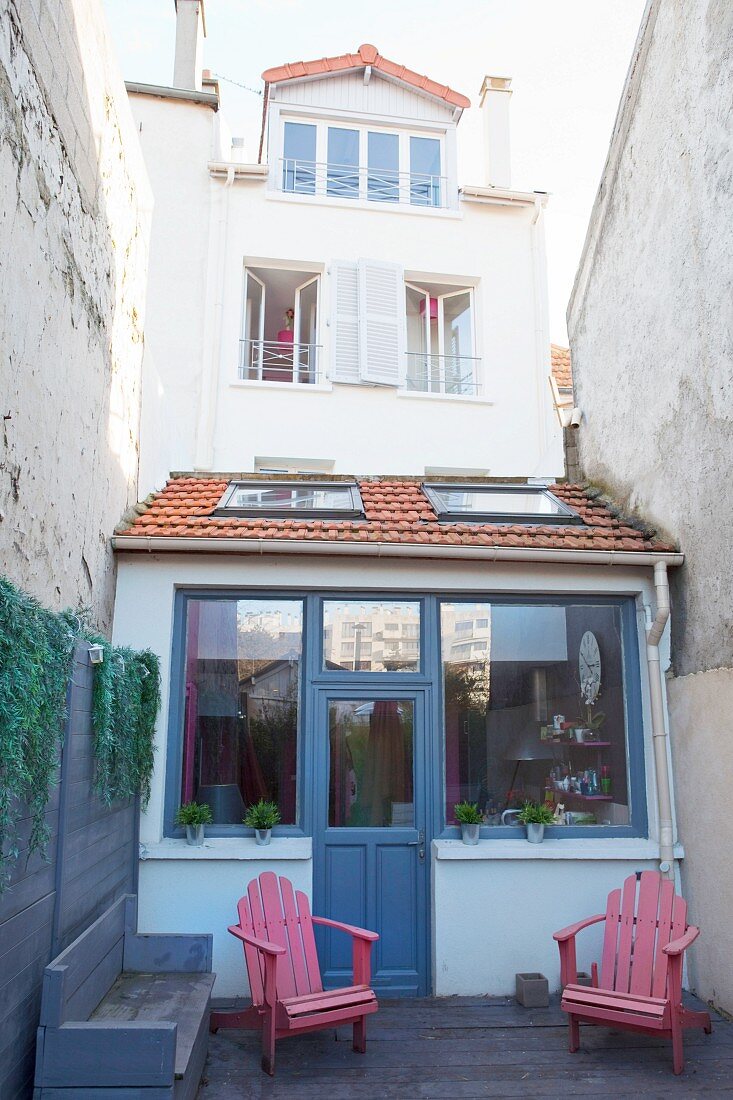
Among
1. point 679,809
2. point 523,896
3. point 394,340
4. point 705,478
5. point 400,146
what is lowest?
point 523,896

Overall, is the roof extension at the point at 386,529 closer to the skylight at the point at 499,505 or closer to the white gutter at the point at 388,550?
the white gutter at the point at 388,550

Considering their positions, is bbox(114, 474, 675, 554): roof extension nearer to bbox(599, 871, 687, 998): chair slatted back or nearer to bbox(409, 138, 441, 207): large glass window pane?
bbox(599, 871, 687, 998): chair slatted back

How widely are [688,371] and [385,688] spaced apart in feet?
10.4

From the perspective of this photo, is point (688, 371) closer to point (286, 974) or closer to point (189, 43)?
point (286, 974)

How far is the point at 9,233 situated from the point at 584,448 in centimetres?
615

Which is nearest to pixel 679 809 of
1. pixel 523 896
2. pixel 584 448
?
pixel 523 896

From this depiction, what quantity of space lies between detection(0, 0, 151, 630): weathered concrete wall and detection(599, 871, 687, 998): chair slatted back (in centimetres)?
381

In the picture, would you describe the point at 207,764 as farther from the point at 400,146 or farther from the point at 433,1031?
the point at 400,146

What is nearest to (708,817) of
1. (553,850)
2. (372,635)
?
(553,850)

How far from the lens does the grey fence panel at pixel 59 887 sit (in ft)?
11.4

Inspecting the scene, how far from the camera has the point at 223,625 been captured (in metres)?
6.50

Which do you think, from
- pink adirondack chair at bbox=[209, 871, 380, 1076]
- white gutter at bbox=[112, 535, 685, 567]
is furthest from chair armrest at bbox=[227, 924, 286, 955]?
white gutter at bbox=[112, 535, 685, 567]

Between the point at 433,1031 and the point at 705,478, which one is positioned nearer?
the point at 433,1031

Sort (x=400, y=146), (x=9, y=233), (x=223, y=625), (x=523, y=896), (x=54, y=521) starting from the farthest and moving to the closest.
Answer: (x=400, y=146) < (x=223, y=625) < (x=523, y=896) < (x=54, y=521) < (x=9, y=233)
